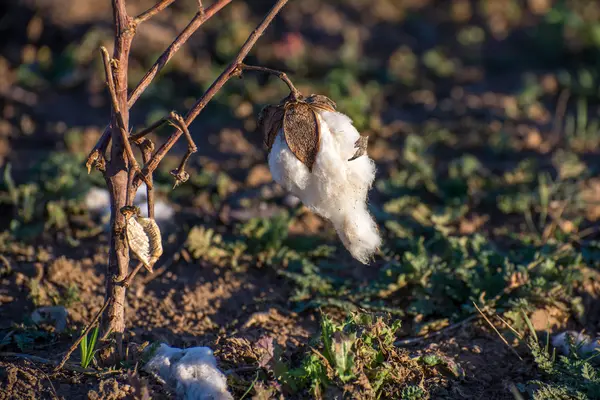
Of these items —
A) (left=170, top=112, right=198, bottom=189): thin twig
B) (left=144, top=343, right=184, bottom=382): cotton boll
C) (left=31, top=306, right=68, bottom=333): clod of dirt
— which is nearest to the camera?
(left=170, top=112, right=198, bottom=189): thin twig

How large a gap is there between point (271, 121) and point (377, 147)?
2.60 m

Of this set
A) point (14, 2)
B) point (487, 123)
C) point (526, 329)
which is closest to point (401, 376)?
point (526, 329)

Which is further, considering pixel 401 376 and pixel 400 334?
pixel 400 334

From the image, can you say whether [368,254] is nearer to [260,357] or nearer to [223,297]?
[260,357]

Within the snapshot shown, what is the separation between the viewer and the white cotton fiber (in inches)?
86.4

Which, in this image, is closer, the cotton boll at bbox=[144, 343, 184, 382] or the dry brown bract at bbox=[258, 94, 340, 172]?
the dry brown bract at bbox=[258, 94, 340, 172]

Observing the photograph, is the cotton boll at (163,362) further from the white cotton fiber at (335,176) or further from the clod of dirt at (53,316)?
the white cotton fiber at (335,176)

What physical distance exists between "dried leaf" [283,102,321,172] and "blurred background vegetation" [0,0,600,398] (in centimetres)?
110

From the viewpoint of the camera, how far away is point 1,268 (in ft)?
11.0

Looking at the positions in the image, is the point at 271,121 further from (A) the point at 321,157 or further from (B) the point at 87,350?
(B) the point at 87,350

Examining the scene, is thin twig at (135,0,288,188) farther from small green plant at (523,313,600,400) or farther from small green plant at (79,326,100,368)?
small green plant at (523,313,600,400)

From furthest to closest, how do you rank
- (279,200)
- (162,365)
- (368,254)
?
(279,200) → (162,365) → (368,254)

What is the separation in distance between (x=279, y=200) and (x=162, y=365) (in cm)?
176

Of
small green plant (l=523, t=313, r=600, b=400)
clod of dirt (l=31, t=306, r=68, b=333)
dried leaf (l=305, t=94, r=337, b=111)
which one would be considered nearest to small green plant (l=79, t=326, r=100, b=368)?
clod of dirt (l=31, t=306, r=68, b=333)
